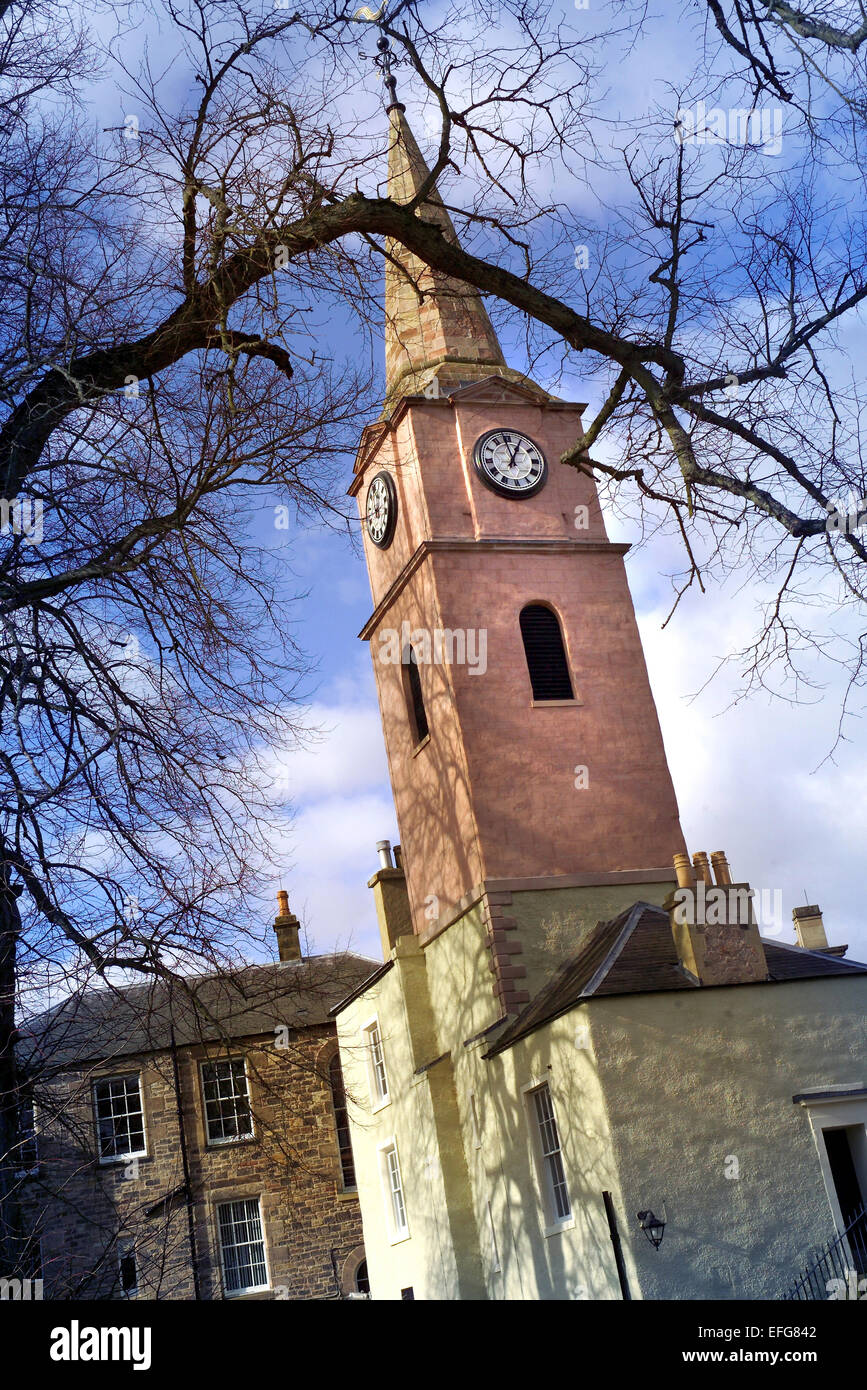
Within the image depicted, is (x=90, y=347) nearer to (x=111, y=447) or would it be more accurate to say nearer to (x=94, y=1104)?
(x=111, y=447)

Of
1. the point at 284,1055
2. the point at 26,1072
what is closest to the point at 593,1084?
the point at 284,1055

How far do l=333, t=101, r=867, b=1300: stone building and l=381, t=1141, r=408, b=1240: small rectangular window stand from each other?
0.16 ft

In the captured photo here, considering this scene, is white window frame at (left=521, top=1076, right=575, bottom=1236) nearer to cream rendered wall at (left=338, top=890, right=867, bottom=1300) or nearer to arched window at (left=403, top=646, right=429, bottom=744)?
cream rendered wall at (left=338, top=890, right=867, bottom=1300)

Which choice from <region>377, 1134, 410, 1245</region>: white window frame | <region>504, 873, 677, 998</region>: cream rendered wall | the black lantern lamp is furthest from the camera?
<region>377, 1134, 410, 1245</region>: white window frame

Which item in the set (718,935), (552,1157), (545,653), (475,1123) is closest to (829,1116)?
(718,935)

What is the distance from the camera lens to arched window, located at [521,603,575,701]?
68.5 ft

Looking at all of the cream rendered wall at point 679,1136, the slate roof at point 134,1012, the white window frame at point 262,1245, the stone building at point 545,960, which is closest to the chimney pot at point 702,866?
the stone building at point 545,960

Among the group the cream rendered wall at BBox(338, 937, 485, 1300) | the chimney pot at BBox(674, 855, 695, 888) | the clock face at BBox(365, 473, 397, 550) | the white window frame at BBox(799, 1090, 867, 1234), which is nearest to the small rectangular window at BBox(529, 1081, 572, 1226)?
the cream rendered wall at BBox(338, 937, 485, 1300)

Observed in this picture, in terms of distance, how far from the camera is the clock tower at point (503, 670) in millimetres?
19281

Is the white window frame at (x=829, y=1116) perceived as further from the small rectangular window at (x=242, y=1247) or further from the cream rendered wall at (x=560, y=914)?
the small rectangular window at (x=242, y=1247)

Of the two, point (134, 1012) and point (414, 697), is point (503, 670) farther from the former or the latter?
point (134, 1012)

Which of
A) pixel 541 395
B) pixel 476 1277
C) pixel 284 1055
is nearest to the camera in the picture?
pixel 284 1055

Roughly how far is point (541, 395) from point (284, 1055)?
18284 millimetres
